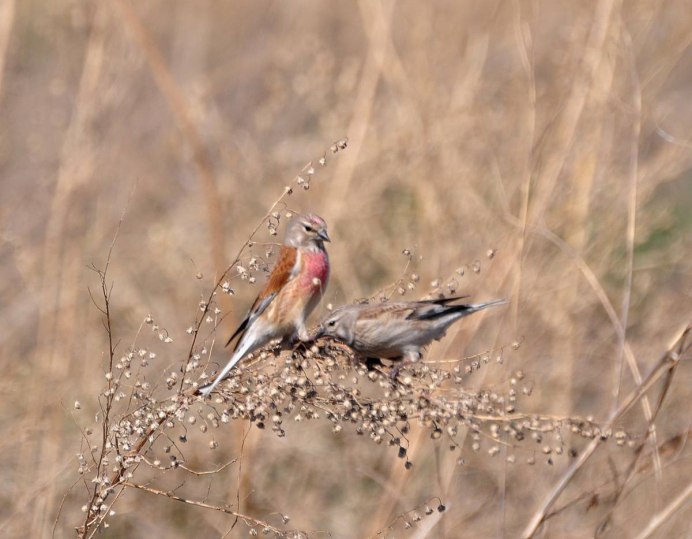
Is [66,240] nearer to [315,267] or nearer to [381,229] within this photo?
[315,267]

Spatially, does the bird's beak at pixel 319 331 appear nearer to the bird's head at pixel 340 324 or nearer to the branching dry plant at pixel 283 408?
the bird's head at pixel 340 324

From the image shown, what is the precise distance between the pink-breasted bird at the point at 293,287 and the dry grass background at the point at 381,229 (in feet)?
0.74

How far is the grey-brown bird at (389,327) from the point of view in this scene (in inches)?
145

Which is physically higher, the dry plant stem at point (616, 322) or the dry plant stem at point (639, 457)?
the dry plant stem at point (616, 322)

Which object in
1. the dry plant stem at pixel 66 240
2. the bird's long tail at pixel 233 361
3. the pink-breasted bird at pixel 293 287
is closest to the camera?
the bird's long tail at pixel 233 361

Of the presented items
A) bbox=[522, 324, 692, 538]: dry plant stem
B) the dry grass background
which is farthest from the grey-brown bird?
bbox=[522, 324, 692, 538]: dry plant stem

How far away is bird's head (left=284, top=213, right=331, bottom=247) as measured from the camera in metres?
4.36

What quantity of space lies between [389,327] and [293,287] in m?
0.72

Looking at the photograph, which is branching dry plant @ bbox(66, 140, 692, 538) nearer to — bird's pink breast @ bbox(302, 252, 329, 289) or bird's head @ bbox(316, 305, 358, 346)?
bird's head @ bbox(316, 305, 358, 346)

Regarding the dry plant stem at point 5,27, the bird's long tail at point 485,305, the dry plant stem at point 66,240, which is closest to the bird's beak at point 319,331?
the bird's long tail at point 485,305

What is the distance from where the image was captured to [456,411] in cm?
268

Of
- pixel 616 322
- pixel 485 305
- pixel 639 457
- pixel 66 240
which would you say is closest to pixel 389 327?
pixel 485 305

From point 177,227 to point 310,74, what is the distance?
126 cm

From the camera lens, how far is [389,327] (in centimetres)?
381
